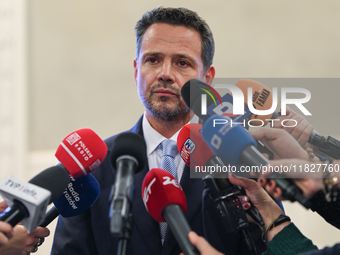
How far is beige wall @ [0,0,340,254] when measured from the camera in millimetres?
4617

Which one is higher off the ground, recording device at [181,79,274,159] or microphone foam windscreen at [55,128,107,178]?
recording device at [181,79,274,159]

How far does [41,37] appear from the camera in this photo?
15.6 feet

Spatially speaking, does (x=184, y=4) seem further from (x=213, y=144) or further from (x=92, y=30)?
(x=213, y=144)

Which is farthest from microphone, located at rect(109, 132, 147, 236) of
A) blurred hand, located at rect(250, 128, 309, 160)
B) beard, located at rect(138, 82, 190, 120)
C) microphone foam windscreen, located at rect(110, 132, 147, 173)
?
beard, located at rect(138, 82, 190, 120)

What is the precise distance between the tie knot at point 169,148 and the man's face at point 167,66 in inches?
6.9

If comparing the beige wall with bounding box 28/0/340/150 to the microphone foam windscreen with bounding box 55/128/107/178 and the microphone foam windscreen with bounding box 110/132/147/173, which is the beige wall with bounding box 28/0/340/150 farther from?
the microphone foam windscreen with bounding box 110/132/147/173

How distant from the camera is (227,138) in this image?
3.69 feet

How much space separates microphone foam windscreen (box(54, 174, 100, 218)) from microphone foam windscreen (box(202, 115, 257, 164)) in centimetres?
65

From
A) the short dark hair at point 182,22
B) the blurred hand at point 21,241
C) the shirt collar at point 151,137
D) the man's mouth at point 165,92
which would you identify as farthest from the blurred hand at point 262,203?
the short dark hair at point 182,22

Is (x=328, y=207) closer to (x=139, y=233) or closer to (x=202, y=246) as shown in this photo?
(x=202, y=246)

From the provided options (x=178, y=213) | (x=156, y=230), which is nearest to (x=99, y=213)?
(x=156, y=230)

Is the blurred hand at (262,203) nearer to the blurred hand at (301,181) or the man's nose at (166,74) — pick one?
the blurred hand at (301,181)

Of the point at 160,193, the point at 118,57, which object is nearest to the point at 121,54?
the point at 118,57

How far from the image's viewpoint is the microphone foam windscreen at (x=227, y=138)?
1080mm
